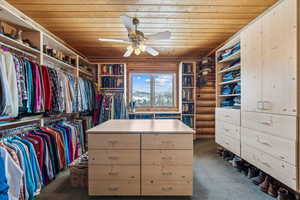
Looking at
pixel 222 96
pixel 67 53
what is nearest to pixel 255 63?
pixel 222 96

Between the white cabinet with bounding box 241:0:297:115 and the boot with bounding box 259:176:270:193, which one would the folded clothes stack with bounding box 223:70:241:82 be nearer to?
the white cabinet with bounding box 241:0:297:115

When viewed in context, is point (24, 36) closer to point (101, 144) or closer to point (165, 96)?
point (101, 144)

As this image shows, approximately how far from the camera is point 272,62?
181 cm

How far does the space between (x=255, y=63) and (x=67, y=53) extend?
11.3 ft

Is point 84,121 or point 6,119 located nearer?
point 6,119

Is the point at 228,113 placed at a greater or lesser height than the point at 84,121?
greater

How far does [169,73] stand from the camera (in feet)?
15.6

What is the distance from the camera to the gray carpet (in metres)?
1.86

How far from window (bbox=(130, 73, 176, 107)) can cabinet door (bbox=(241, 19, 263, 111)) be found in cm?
250

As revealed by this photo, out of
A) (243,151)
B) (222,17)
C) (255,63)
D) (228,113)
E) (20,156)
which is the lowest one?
(243,151)

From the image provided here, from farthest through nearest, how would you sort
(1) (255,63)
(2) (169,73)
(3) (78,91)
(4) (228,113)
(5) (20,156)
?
(2) (169,73)
(3) (78,91)
(4) (228,113)
(1) (255,63)
(5) (20,156)

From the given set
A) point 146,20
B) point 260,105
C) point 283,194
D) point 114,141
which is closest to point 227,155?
point 283,194

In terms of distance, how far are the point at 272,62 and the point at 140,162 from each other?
1.87m

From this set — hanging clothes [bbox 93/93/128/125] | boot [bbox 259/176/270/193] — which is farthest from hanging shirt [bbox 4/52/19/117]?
boot [bbox 259/176/270/193]
